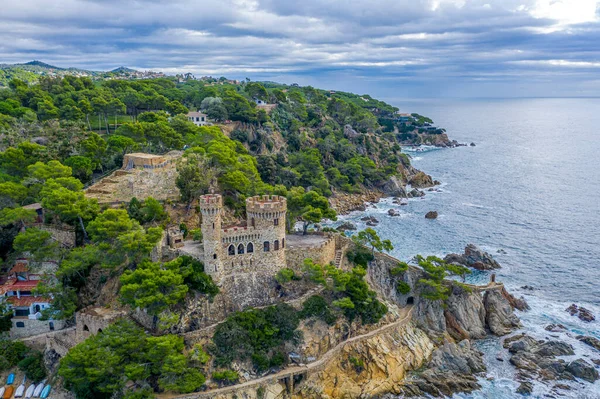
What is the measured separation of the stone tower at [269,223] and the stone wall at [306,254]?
7.54 feet

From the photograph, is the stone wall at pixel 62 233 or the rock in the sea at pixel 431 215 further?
the rock in the sea at pixel 431 215

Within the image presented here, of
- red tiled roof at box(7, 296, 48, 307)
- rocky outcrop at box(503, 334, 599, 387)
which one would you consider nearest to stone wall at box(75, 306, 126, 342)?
red tiled roof at box(7, 296, 48, 307)

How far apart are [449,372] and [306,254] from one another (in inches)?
734

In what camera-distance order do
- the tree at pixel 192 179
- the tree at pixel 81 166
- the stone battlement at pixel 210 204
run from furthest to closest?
the tree at pixel 81 166
the tree at pixel 192 179
the stone battlement at pixel 210 204

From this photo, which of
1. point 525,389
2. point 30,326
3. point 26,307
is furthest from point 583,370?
point 26,307

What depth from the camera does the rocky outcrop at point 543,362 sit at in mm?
45531

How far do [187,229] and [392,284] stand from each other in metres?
25.4

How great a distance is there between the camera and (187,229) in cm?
5406

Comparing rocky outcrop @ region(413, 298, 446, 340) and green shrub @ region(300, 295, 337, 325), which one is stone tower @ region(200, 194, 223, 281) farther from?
rocky outcrop @ region(413, 298, 446, 340)

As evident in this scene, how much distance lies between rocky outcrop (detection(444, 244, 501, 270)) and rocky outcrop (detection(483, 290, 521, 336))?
415 inches

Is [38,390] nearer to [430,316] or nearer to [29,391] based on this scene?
[29,391]

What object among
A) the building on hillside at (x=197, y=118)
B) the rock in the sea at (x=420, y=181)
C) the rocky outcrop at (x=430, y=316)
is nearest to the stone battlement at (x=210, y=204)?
the rocky outcrop at (x=430, y=316)

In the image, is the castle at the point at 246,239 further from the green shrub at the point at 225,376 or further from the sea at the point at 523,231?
the sea at the point at 523,231

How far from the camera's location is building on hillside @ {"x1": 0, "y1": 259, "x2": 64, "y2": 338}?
43750 millimetres
